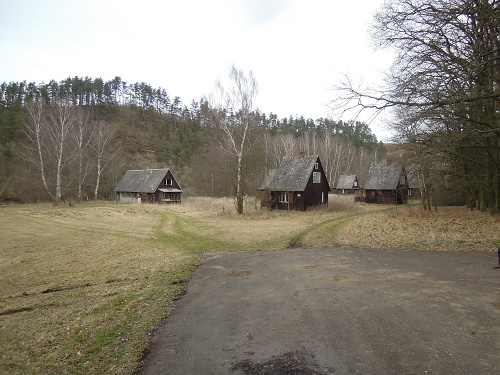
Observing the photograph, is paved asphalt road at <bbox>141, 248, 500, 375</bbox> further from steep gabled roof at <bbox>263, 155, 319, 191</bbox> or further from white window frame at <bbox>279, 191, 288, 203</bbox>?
white window frame at <bbox>279, 191, 288, 203</bbox>

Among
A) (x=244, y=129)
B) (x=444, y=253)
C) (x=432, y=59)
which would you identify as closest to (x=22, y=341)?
(x=444, y=253)

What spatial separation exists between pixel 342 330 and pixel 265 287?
341 centimetres

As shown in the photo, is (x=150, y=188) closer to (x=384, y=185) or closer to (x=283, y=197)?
(x=283, y=197)

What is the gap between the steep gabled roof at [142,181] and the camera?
52287 millimetres

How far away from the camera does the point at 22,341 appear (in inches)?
250

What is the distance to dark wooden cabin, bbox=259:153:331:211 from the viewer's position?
3566 cm

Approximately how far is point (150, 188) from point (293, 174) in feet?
84.7

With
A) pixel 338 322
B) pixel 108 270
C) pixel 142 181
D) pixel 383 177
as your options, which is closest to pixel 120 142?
pixel 142 181

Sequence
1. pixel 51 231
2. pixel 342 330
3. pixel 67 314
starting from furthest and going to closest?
→ pixel 51 231 → pixel 67 314 → pixel 342 330

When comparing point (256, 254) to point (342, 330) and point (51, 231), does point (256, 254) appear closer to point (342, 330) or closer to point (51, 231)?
point (342, 330)

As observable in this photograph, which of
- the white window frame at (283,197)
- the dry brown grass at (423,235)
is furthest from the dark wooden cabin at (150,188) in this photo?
the dry brown grass at (423,235)

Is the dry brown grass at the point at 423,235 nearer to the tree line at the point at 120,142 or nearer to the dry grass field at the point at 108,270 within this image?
the dry grass field at the point at 108,270

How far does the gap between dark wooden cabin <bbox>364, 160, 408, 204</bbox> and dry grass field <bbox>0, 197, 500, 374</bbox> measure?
2437 centimetres

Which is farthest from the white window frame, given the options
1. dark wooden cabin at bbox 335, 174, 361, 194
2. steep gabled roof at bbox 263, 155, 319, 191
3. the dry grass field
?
dark wooden cabin at bbox 335, 174, 361, 194
